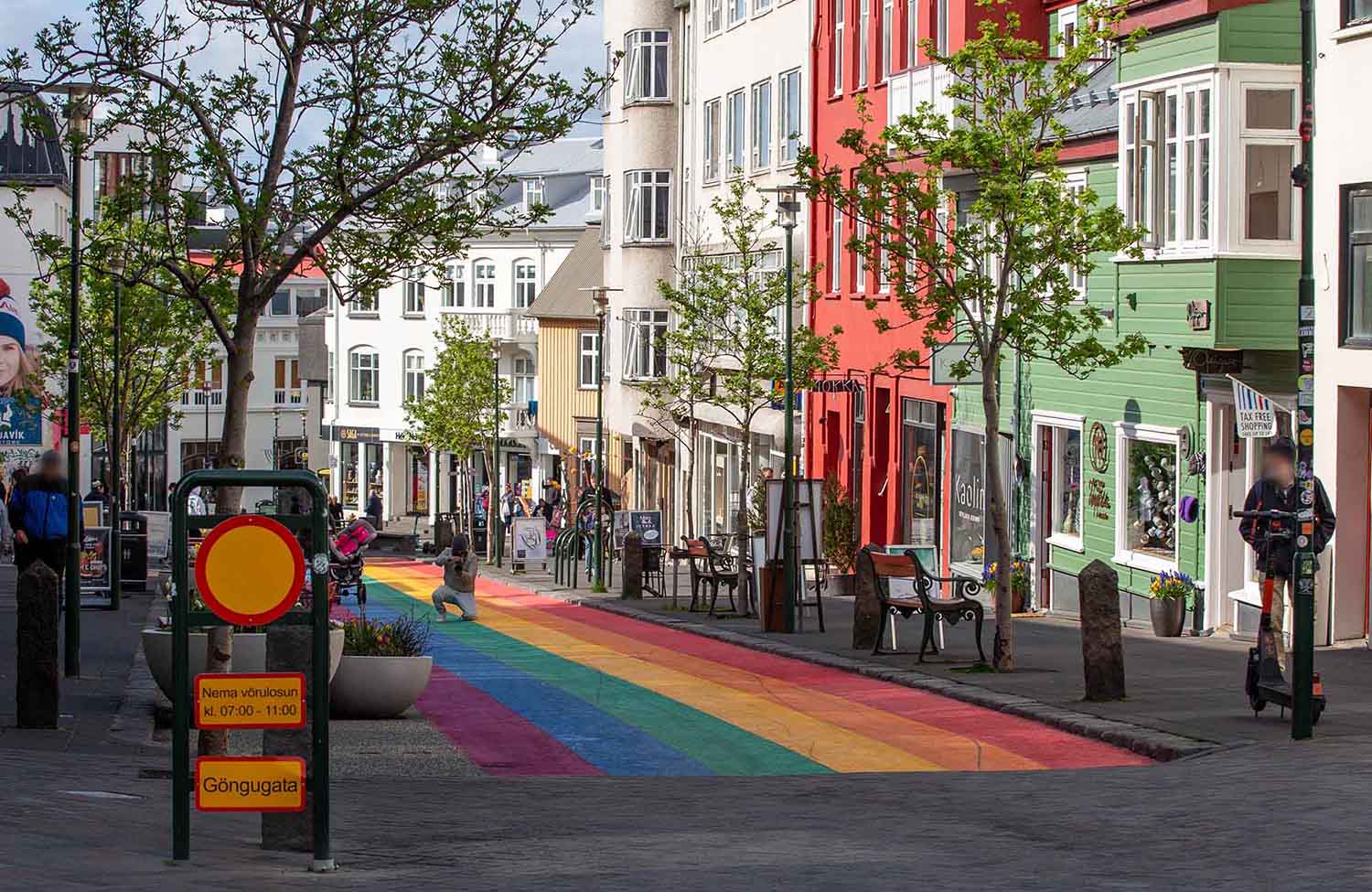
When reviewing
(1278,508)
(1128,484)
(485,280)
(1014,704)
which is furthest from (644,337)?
(1278,508)

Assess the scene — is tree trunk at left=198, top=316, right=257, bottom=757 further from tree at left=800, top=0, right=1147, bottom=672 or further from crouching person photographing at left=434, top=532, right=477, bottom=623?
crouching person photographing at left=434, top=532, right=477, bottom=623

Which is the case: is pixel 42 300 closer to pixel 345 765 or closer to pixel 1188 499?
pixel 1188 499

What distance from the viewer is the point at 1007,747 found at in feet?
49.3

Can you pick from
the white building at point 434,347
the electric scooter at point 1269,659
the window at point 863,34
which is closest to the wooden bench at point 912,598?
the electric scooter at point 1269,659

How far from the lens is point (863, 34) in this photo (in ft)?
131

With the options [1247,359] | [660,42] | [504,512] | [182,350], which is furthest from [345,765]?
[504,512]

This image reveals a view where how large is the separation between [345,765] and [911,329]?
24016 mm

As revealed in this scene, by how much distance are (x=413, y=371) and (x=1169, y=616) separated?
68.9m

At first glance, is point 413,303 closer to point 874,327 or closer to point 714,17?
point 714,17

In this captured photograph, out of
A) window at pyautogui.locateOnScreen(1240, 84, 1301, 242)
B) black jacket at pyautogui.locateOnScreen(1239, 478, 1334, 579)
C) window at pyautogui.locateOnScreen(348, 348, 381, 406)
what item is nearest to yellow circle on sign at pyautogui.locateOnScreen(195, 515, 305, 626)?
black jacket at pyautogui.locateOnScreen(1239, 478, 1334, 579)

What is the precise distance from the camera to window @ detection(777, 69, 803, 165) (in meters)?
44.8

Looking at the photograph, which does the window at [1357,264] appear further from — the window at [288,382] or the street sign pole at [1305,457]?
the window at [288,382]

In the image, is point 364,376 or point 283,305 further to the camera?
point 283,305

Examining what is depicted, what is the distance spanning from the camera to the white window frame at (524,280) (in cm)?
8825
